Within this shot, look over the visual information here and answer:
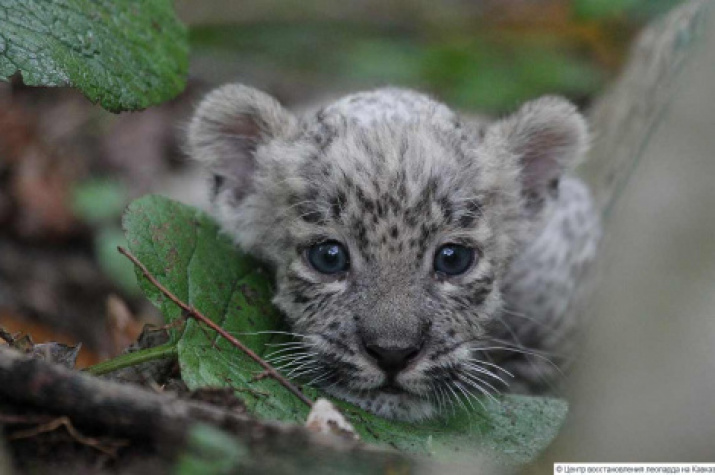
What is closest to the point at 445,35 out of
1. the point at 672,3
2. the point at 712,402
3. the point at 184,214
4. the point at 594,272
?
the point at 672,3

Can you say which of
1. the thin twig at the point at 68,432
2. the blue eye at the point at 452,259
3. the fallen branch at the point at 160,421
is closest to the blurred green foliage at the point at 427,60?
the blue eye at the point at 452,259

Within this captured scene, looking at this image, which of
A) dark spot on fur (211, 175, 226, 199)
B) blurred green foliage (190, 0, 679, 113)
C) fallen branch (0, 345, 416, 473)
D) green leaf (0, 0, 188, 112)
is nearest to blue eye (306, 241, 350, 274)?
dark spot on fur (211, 175, 226, 199)

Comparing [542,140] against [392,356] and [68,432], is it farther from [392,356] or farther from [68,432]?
[68,432]

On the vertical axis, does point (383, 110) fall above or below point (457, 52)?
below

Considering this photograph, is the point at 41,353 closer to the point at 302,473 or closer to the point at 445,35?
the point at 302,473

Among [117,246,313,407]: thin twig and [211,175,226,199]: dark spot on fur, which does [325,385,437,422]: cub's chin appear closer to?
[117,246,313,407]: thin twig

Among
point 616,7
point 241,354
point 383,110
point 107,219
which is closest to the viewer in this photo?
point 241,354

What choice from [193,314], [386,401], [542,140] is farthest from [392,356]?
[542,140]
